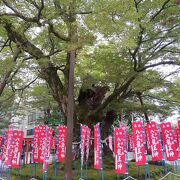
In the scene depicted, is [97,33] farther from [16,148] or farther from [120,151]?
[16,148]

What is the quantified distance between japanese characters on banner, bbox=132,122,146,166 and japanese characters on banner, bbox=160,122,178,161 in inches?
40.3

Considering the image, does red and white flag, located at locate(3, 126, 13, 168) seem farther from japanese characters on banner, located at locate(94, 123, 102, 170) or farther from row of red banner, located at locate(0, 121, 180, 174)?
japanese characters on banner, located at locate(94, 123, 102, 170)

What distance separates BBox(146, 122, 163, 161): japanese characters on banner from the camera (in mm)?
8570

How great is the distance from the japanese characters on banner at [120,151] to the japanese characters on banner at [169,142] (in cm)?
158

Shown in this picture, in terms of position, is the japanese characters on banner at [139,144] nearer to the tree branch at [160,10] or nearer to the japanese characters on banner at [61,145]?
the japanese characters on banner at [61,145]

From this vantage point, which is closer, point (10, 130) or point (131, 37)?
point (131, 37)

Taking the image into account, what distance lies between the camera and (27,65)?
46.3 feet

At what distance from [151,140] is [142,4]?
217 inches

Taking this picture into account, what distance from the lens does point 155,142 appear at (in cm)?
870

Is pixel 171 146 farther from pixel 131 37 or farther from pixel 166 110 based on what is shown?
pixel 166 110

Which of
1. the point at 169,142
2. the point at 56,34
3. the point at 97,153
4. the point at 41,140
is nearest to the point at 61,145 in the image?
the point at 41,140

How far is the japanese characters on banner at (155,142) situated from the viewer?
8.57 metres

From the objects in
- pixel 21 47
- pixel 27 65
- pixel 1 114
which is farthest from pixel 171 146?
pixel 1 114

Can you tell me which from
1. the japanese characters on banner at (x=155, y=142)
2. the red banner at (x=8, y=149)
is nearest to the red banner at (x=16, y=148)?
the red banner at (x=8, y=149)
